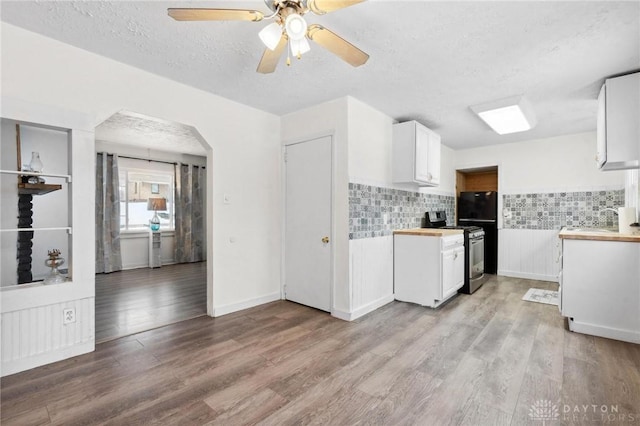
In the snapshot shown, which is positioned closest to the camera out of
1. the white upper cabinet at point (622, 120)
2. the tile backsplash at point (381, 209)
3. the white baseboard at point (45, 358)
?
the white baseboard at point (45, 358)

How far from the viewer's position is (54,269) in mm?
2389

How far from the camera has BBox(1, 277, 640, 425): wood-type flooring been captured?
5.55 ft

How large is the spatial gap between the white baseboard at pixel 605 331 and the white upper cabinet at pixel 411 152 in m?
2.20

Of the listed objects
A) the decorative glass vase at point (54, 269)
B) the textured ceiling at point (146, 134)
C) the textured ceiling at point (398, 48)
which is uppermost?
the textured ceiling at point (146, 134)

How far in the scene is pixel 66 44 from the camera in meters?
2.30

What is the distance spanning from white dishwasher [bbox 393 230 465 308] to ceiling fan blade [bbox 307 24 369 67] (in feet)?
7.91

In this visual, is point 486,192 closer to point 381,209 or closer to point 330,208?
point 381,209

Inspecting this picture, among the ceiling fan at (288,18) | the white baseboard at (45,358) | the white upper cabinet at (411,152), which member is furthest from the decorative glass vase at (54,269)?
the white upper cabinet at (411,152)

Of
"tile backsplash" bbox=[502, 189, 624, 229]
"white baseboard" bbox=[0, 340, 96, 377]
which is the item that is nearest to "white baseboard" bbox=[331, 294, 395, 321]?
"white baseboard" bbox=[0, 340, 96, 377]

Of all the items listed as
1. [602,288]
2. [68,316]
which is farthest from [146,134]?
[602,288]

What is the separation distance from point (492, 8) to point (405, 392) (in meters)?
2.47

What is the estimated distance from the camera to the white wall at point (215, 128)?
2195 mm

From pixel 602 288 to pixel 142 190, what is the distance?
7.67 metres

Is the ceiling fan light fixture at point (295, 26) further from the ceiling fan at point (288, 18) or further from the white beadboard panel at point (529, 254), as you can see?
the white beadboard panel at point (529, 254)
